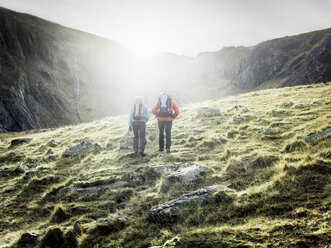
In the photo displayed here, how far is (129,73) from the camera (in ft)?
581

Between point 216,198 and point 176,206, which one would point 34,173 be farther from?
point 216,198

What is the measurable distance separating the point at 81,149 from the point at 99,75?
163m

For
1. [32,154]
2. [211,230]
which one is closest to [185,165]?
[211,230]

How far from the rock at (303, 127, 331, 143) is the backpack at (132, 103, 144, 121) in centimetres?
807

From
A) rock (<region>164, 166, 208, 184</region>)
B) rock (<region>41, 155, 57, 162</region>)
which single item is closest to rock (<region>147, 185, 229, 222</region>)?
rock (<region>164, 166, 208, 184</region>)

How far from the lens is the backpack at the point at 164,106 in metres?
11.3

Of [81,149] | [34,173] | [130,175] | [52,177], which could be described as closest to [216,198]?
[130,175]

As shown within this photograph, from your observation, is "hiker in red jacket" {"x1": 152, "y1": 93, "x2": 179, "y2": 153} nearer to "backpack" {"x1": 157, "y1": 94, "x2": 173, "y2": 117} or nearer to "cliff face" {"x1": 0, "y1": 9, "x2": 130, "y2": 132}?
"backpack" {"x1": 157, "y1": 94, "x2": 173, "y2": 117}

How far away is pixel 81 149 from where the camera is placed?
43.7 feet

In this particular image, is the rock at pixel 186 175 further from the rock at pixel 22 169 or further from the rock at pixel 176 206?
the rock at pixel 22 169

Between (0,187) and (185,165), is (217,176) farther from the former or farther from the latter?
(0,187)

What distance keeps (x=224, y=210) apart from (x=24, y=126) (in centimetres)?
11830

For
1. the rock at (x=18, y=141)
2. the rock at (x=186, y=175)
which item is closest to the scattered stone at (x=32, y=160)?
the rock at (x=18, y=141)

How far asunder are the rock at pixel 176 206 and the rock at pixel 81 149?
29.6ft
